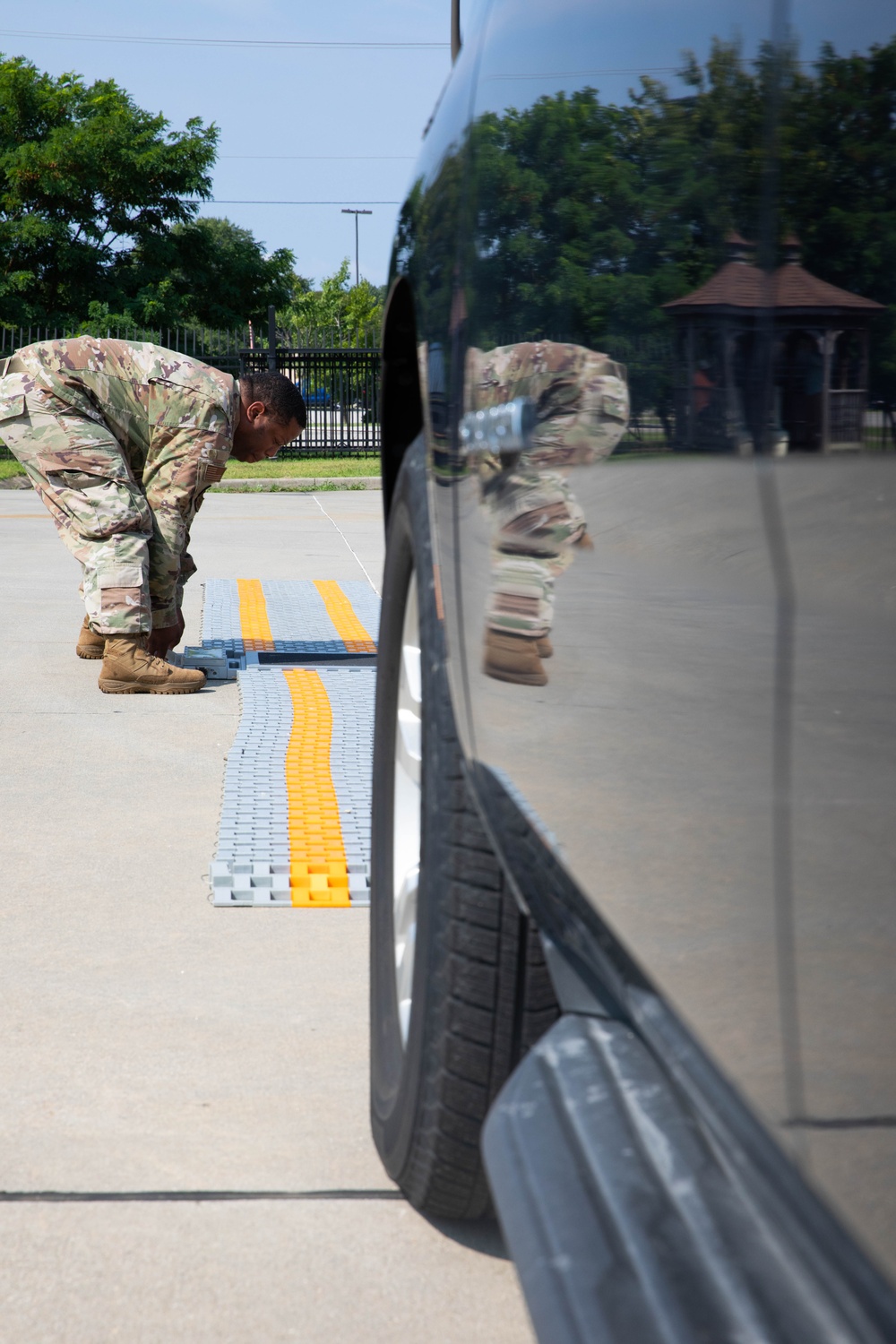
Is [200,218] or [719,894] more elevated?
[200,218]

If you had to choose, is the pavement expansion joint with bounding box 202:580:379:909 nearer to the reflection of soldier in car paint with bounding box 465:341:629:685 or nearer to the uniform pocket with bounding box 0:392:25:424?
the uniform pocket with bounding box 0:392:25:424

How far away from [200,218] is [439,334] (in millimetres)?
31259

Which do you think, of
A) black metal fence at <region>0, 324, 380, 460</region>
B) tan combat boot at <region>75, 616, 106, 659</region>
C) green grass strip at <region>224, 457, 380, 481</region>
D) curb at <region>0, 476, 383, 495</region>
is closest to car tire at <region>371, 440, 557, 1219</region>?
tan combat boot at <region>75, 616, 106, 659</region>

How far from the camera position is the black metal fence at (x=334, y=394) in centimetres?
2216

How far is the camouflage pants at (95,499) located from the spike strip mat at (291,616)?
3.02 ft

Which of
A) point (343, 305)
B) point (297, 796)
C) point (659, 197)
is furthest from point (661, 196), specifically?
point (343, 305)

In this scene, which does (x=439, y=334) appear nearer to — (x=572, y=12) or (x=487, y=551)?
(x=487, y=551)

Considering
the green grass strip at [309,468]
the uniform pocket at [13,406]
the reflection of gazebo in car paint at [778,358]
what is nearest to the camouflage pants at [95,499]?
the uniform pocket at [13,406]

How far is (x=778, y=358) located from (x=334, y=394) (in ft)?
72.0

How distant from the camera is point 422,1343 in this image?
63.7 inches

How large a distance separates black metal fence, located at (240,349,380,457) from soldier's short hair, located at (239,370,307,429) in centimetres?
1680

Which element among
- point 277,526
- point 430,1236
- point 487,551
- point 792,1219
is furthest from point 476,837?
point 277,526

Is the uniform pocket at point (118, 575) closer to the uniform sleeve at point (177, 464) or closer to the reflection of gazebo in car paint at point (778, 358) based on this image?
the uniform sleeve at point (177, 464)

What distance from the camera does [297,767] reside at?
411cm
